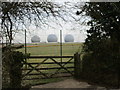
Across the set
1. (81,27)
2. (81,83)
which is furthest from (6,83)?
(81,27)

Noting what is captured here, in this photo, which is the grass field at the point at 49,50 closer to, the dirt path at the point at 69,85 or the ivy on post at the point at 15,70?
the dirt path at the point at 69,85

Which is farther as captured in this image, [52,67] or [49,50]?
[49,50]

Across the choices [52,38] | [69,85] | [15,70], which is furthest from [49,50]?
[15,70]

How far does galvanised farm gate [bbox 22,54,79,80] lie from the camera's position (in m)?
5.77

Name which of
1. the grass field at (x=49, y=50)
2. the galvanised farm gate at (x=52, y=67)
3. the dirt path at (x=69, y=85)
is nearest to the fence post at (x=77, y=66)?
the galvanised farm gate at (x=52, y=67)

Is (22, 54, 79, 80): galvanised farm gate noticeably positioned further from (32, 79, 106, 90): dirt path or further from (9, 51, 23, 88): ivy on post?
(9, 51, 23, 88): ivy on post

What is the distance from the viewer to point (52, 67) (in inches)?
245

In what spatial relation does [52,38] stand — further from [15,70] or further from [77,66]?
[15,70]

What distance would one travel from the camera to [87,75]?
19.4 feet

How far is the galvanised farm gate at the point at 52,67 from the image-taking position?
5768 mm

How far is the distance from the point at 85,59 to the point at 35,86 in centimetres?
228

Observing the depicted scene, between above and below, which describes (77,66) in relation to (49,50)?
below

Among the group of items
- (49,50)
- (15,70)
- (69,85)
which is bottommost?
(69,85)

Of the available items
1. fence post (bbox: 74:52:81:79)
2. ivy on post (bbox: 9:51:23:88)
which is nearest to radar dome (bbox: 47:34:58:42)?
fence post (bbox: 74:52:81:79)
